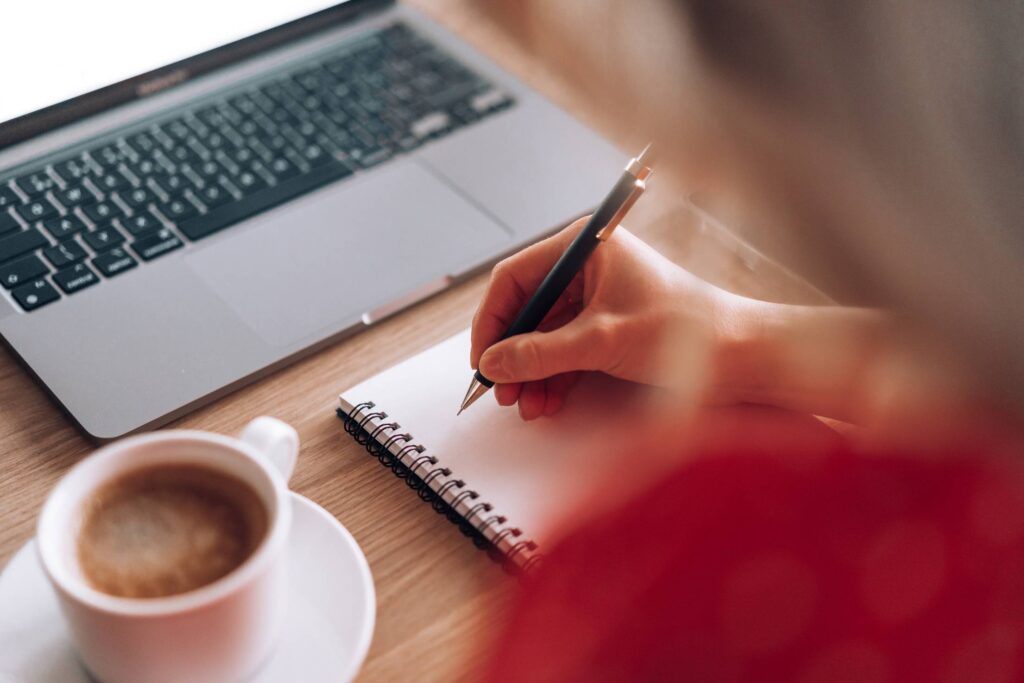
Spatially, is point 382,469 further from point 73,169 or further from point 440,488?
point 73,169

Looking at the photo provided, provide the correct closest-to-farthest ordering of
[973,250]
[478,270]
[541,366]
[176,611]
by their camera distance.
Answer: [973,250] < [176,611] < [541,366] < [478,270]

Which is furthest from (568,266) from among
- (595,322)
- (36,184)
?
(36,184)

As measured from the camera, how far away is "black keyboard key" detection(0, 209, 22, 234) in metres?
0.54

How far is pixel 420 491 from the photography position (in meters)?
0.44

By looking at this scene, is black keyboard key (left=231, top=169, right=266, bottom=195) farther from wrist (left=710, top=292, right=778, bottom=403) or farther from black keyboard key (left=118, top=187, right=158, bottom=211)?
wrist (left=710, top=292, right=778, bottom=403)

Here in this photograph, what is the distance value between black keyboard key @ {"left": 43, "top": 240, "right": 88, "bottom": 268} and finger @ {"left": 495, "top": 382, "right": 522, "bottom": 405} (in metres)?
0.25

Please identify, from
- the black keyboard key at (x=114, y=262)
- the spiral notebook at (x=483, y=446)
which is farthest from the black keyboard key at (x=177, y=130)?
the spiral notebook at (x=483, y=446)

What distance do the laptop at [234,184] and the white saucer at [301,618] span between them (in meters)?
0.11

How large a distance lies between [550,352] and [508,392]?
0.04 meters

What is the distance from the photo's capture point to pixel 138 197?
57 centimetres

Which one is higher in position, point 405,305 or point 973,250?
point 973,250

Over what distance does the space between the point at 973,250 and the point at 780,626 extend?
0.12 m

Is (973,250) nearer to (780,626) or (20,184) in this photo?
(780,626)

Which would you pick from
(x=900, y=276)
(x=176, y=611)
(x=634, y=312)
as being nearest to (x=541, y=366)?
(x=634, y=312)
